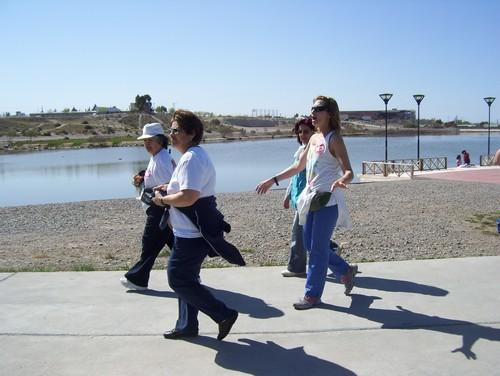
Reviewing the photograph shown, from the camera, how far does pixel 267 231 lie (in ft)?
31.6

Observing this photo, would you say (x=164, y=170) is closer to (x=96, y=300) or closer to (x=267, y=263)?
(x=96, y=300)

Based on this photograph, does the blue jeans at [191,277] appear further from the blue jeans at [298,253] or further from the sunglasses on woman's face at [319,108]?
the blue jeans at [298,253]

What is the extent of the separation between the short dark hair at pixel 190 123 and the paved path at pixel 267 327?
4.78 ft

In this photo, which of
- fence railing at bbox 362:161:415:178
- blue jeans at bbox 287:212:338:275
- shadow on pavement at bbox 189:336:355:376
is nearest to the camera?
shadow on pavement at bbox 189:336:355:376

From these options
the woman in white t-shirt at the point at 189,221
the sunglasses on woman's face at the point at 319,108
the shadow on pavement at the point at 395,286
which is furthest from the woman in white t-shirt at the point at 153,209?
the shadow on pavement at the point at 395,286

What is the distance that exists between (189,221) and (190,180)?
0.31 metres

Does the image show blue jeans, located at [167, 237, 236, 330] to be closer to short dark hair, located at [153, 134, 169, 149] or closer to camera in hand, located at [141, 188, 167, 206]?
camera in hand, located at [141, 188, 167, 206]

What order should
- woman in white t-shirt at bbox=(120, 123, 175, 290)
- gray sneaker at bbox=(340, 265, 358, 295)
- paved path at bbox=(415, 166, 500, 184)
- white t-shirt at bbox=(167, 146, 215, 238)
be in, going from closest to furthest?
white t-shirt at bbox=(167, 146, 215, 238) → gray sneaker at bbox=(340, 265, 358, 295) → woman in white t-shirt at bbox=(120, 123, 175, 290) → paved path at bbox=(415, 166, 500, 184)

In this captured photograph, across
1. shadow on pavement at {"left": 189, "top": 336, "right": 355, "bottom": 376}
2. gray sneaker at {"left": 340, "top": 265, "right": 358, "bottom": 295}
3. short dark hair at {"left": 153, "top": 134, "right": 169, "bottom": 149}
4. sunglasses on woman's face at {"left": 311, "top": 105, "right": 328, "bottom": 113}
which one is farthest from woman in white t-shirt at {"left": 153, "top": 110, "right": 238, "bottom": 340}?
gray sneaker at {"left": 340, "top": 265, "right": 358, "bottom": 295}

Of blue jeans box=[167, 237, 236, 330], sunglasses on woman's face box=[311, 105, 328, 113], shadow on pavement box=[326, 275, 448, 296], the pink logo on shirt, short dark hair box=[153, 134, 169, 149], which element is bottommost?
shadow on pavement box=[326, 275, 448, 296]

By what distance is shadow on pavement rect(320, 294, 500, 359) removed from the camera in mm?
3949

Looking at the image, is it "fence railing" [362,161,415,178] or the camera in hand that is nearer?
the camera in hand

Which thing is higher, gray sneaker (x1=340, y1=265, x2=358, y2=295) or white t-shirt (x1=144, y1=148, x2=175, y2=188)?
white t-shirt (x1=144, y1=148, x2=175, y2=188)

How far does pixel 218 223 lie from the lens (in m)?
3.91
